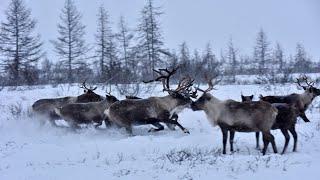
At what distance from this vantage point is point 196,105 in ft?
37.3

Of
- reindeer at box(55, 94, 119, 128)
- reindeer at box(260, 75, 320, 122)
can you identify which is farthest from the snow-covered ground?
reindeer at box(260, 75, 320, 122)

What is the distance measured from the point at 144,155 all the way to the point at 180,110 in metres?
3.95

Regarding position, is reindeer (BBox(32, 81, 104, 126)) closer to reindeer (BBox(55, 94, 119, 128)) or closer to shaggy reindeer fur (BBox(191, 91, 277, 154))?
reindeer (BBox(55, 94, 119, 128))

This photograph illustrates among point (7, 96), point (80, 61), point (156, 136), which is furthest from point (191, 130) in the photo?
point (80, 61)

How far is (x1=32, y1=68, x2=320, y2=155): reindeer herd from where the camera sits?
32.8ft

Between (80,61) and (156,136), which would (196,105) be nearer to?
(156,136)

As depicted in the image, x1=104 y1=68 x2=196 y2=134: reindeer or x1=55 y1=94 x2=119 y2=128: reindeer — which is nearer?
x1=104 y1=68 x2=196 y2=134: reindeer

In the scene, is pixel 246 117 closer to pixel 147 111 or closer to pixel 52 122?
pixel 147 111

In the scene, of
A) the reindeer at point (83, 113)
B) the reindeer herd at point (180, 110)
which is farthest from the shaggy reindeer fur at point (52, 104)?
the reindeer at point (83, 113)

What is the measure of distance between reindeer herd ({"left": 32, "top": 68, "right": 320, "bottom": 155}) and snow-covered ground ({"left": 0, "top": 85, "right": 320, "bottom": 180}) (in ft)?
1.18

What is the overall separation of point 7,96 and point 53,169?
1287 cm

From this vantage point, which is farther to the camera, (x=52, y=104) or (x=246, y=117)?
(x=52, y=104)

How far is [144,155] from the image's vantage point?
935 cm

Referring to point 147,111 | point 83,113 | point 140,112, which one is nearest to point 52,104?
point 83,113
